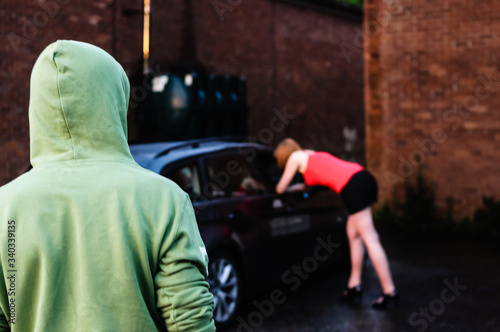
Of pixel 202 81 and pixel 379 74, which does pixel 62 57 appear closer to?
pixel 379 74

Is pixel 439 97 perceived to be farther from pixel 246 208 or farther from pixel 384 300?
pixel 246 208

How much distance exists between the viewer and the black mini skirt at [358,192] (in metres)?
7.03

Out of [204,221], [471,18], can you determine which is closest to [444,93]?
[471,18]

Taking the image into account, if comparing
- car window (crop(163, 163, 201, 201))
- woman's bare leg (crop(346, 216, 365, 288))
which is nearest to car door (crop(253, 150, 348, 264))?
woman's bare leg (crop(346, 216, 365, 288))

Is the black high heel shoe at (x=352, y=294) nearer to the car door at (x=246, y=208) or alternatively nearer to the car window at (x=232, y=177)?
the car door at (x=246, y=208)

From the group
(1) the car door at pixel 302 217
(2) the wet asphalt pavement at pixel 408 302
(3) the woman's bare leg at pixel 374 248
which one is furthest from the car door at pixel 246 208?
(3) the woman's bare leg at pixel 374 248

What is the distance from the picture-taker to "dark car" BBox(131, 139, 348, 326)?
623 centimetres

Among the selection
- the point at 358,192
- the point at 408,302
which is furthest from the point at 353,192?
the point at 408,302

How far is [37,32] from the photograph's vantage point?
495 inches

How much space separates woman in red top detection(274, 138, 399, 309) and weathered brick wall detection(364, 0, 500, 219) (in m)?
5.39

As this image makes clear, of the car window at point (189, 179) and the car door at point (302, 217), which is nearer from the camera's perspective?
the car window at point (189, 179)

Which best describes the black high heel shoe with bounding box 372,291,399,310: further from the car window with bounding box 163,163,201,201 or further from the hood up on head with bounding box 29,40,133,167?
the hood up on head with bounding box 29,40,133,167

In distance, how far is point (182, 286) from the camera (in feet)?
6.24

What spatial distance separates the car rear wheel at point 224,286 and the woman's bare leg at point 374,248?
1.26 m
